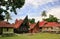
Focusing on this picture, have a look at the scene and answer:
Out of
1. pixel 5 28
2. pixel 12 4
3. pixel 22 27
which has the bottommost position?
pixel 22 27

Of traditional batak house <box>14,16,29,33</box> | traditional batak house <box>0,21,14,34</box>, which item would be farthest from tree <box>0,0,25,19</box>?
traditional batak house <box>14,16,29,33</box>

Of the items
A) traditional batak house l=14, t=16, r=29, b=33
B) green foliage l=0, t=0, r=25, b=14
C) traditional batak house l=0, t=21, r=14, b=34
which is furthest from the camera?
traditional batak house l=14, t=16, r=29, b=33

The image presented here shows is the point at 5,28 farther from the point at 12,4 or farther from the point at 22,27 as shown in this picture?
the point at 12,4

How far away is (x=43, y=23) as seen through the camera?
4606 inches

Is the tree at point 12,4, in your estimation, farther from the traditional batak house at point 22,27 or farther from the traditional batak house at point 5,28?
the traditional batak house at point 22,27

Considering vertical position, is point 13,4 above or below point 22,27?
above

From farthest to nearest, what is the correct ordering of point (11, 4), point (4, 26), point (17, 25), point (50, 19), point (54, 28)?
point (50, 19) < point (54, 28) < point (17, 25) < point (4, 26) < point (11, 4)

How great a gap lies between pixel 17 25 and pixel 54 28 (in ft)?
89.9

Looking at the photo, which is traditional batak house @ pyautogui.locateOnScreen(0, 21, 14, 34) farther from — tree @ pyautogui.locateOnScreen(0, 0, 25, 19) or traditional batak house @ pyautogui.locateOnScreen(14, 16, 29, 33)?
tree @ pyautogui.locateOnScreen(0, 0, 25, 19)

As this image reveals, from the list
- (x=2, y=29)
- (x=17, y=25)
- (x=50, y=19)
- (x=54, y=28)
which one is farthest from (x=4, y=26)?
(x=50, y=19)

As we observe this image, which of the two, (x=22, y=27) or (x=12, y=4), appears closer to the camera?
(x=12, y=4)

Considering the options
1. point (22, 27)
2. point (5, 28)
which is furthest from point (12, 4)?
point (22, 27)

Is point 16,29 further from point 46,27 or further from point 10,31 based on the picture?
point 46,27

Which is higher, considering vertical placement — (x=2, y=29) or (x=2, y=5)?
(x=2, y=5)
